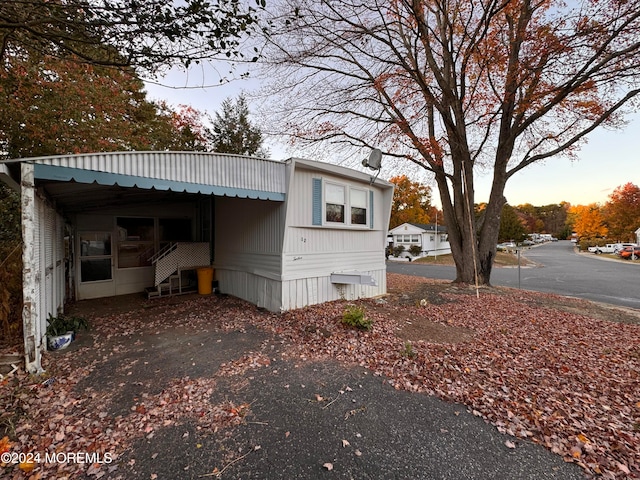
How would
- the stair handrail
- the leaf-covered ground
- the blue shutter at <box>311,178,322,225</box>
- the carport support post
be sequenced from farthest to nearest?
the stair handrail
the blue shutter at <box>311,178,322,225</box>
the carport support post
the leaf-covered ground

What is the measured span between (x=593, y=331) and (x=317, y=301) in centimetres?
525

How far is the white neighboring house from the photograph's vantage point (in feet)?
85.0

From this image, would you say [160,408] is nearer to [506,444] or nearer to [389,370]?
[389,370]

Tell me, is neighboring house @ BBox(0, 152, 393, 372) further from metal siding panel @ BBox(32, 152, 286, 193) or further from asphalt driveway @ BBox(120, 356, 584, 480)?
asphalt driveway @ BBox(120, 356, 584, 480)

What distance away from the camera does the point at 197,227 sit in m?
8.55

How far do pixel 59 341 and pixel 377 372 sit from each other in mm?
4601

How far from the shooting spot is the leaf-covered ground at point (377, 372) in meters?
2.27

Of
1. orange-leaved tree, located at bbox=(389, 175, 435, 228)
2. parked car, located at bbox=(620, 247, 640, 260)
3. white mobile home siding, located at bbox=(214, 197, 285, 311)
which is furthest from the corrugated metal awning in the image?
parked car, located at bbox=(620, 247, 640, 260)

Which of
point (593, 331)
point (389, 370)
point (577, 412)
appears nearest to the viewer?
point (577, 412)

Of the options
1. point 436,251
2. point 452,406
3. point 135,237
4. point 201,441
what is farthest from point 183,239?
point 436,251

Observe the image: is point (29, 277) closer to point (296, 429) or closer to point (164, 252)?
point (296, 429)

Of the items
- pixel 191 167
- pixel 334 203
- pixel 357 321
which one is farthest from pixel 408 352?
pixel 191 167

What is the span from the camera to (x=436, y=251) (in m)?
28.1

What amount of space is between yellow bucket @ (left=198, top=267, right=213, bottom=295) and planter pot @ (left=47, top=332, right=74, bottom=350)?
355 cm
